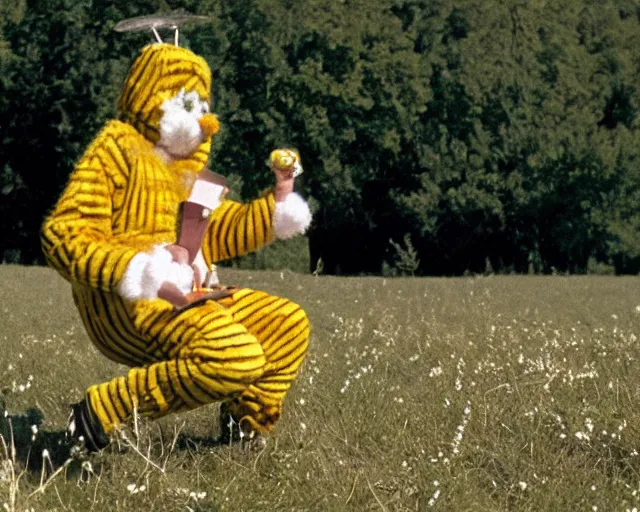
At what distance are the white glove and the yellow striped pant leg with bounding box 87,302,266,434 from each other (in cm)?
28

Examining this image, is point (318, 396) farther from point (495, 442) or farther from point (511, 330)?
point (511, 330)

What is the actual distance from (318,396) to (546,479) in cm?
207

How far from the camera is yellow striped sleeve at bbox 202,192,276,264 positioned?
6.32 metres

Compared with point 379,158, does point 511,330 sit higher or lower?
lower

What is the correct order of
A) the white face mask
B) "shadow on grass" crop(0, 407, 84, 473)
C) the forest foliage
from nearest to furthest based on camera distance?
the white face mask, "shadow on grass" crop(0, 407, 84, 473), the forest foliage

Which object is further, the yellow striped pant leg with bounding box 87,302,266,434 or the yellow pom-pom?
the yellow pom-pom

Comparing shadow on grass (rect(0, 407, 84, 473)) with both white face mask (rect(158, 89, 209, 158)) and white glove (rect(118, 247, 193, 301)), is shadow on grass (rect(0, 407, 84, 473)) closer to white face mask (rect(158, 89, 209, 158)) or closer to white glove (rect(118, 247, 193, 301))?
white glove (rect(118, 247, 193, 301))

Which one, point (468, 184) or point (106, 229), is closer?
point (106, 229)

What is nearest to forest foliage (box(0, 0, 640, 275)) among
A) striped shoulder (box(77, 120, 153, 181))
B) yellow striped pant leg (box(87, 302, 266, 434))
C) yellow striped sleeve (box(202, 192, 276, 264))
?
yellow striped sleeve (box(202, 192, 276, 264))

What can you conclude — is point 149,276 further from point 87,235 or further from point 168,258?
point 87,235

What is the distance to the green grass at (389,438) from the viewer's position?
526 cm

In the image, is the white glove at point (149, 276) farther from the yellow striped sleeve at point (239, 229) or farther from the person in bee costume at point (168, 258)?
the yellow striped sleeve at point (239, 229)

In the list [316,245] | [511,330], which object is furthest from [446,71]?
[511,330]

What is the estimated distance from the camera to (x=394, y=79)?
4344 cm
